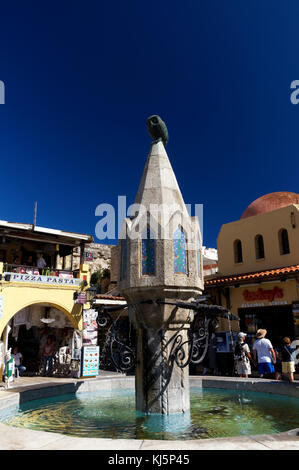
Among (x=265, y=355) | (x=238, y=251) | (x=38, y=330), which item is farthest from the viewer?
(x=238, y=251)

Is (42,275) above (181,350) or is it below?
above

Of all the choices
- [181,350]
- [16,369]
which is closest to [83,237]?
[16,369]

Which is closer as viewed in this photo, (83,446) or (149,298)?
(83,446)

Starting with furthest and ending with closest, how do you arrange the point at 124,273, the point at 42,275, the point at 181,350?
the point at 42,275 → the point at 124,273 → the point at 181,350

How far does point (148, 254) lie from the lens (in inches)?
244

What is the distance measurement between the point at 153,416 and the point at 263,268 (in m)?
11.7

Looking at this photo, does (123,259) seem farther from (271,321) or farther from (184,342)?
(271,321)

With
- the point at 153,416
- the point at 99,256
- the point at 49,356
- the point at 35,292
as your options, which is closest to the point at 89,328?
the point at 49,356

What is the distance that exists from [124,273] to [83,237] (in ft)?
35.5

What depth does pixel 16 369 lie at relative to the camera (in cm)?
1280

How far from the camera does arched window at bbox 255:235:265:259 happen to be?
657 inches
